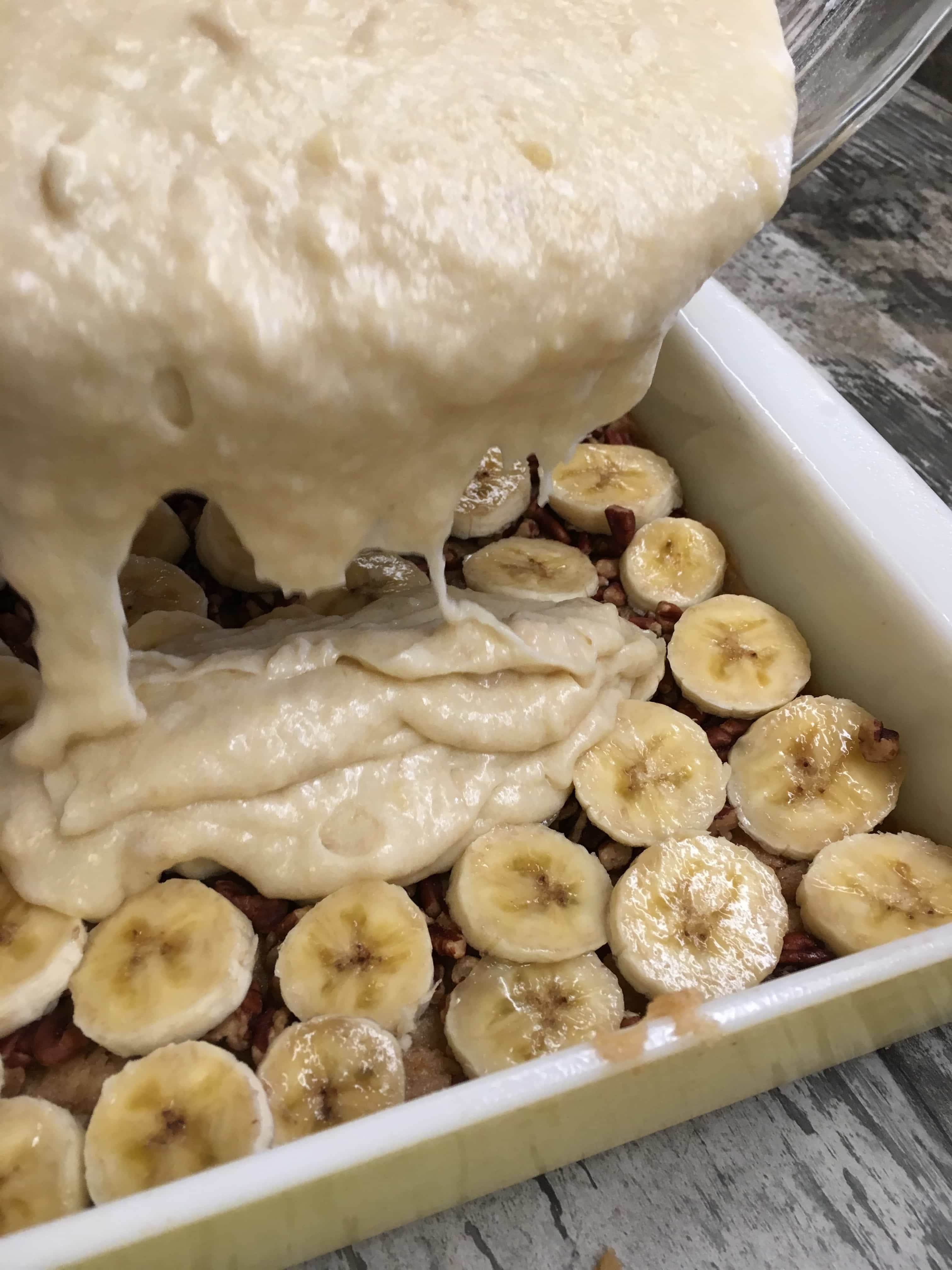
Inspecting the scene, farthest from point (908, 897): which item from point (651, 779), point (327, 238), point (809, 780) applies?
point (327, 238)

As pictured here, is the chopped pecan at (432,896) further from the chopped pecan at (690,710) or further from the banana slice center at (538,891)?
the chopped pecan at (690,710)

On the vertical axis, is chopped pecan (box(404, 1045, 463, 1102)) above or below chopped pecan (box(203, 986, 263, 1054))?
above

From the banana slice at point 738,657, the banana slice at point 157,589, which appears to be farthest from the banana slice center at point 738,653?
the banana slice at point 157,589

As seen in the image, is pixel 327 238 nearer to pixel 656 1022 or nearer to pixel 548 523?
pixel 656 1022

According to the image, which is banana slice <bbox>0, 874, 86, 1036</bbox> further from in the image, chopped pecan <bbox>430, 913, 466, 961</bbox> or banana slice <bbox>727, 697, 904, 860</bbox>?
banana slice <bbox>727, 697, 904, 860</bbox>

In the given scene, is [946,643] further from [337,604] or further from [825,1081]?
[337,604]

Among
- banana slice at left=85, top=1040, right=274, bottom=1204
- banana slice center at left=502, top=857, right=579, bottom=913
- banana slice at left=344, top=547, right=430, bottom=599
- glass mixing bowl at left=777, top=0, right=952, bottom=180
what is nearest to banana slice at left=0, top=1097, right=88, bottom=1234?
banana slice at left=85, top=1040, right=274, bottom=1204

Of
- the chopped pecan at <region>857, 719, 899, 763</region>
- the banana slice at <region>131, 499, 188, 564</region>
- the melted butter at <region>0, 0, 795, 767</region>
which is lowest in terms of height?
the banana slice at <region>131, 499, 188, 564</region>
